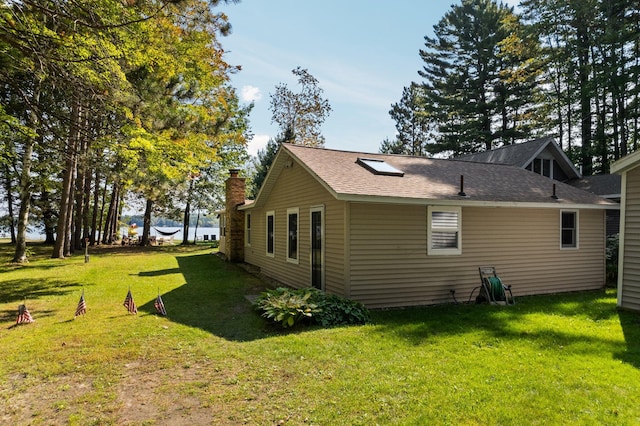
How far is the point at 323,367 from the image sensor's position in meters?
4.48

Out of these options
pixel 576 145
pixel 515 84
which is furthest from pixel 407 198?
pixel 515 84

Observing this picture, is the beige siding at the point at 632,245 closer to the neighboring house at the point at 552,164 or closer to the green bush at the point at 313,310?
the green bush at the point at 313,310

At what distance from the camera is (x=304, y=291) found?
736cm

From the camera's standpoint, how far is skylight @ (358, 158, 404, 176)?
8.82 meters

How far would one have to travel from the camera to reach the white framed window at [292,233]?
32.4 ft

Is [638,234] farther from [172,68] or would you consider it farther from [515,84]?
[515,84]

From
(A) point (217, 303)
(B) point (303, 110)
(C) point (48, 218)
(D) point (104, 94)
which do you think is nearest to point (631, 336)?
(A) point (217, 303)

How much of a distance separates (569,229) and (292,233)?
7359mm

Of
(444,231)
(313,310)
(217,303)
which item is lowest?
(217,303)

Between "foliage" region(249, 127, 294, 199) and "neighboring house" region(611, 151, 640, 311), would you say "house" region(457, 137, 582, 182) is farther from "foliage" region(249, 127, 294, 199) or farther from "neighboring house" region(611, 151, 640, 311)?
"foliage" region(249, 127, 294, 199)

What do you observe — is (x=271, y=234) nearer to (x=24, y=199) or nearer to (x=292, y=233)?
(x=292, y=233)

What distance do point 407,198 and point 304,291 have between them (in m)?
2.75

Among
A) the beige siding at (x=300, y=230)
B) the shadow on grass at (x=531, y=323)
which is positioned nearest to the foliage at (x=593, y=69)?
the shadow on grass at (x=531, y=323)

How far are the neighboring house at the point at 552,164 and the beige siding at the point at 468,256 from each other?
6818mm
